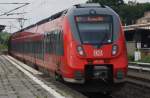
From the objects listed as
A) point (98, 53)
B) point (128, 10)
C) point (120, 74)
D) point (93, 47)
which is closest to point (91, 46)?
point (93, 47)

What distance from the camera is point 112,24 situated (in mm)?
17844

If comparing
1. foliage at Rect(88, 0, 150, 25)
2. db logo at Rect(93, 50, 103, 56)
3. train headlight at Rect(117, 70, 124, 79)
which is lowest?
train headlight at Rect(117, 70, 124, 79)

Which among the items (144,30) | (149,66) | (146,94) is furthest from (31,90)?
(144,30)

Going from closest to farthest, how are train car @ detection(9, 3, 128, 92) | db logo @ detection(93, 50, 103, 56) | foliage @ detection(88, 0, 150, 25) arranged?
train car @ detection(9, 3, 128, 92) → db logo @ detection(93, 50, 103, 56) → foliage @ detection(88, 0, 150, 25)

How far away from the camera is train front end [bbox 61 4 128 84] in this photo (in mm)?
17078

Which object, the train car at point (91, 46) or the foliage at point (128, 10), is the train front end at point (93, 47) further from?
the foliage at point (128, 10)

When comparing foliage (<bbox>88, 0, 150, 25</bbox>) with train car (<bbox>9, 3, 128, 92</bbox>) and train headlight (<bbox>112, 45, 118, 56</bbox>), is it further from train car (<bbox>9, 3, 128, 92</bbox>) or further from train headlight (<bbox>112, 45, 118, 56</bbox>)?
train headlight (<bbox>112, 45, 118, 56</bbox>)

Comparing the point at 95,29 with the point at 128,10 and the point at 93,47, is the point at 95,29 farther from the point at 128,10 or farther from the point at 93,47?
the point at 128,10

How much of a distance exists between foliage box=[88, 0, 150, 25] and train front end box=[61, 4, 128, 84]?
86707 mm

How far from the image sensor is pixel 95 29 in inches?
698

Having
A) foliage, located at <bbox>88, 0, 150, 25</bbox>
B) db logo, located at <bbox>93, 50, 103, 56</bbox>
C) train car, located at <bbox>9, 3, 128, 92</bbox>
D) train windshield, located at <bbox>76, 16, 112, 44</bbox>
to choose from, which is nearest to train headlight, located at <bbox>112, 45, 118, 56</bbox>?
train car, located at <bbox>9, 3, 128, 92</bbox>

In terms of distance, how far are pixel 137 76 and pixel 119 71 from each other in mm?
9180

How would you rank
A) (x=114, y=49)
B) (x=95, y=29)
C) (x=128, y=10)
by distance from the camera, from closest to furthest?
(x=114, y=49)
(x=95, y=29)
(x=128, y=10)

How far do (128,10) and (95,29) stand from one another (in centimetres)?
10695
